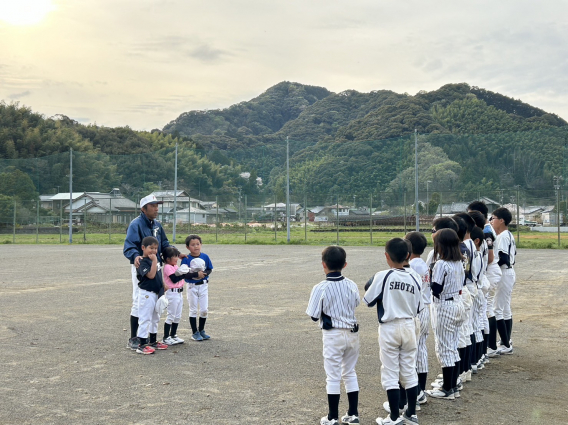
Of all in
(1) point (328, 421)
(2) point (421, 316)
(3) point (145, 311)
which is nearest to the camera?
(1) point (328, 421)

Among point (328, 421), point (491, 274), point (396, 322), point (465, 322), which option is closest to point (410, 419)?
point (328, 421)

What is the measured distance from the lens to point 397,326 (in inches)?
165

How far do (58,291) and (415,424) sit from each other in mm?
9206

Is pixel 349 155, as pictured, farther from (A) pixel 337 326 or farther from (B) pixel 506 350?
(A) pixel 337 326

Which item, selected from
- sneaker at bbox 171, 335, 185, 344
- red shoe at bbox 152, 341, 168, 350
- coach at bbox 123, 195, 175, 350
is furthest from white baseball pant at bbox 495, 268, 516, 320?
coach at bbox 123, 195, 175, 350

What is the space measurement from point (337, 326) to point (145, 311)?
119 inches

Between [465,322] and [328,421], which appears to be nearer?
[328,421]

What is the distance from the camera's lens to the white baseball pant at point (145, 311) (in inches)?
252

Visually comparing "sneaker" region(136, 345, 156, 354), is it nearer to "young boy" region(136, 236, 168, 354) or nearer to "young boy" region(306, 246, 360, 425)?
"young boy" region(136, 236, 168, 354)

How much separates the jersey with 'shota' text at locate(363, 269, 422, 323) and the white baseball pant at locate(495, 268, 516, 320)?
8.38ft

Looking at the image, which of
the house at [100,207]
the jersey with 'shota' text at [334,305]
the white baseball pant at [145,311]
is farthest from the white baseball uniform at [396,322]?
the house at [100,207]

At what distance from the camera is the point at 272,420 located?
422cm

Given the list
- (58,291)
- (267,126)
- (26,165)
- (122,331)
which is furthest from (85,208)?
(267,126)

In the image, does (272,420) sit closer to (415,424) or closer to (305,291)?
(415,424)
